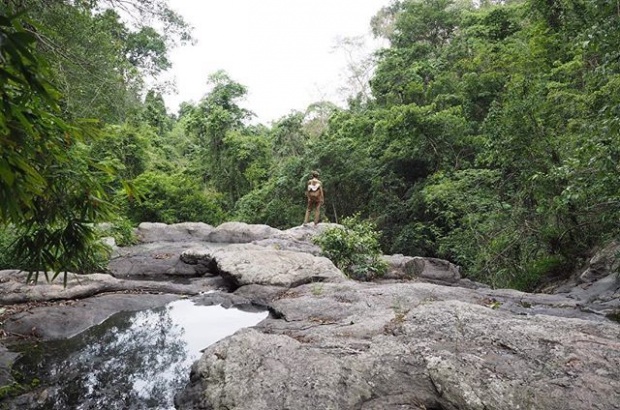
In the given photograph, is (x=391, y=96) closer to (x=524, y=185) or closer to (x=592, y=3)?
(x=524, y=185)

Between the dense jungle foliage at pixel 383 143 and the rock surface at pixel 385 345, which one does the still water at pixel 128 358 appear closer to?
the rock surface at pixel 385 345

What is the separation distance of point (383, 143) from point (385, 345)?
14007mm

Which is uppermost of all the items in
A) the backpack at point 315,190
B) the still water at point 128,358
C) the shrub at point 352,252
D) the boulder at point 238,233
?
the backpack at point 315,190


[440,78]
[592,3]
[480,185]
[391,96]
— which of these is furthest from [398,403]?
[391,96]

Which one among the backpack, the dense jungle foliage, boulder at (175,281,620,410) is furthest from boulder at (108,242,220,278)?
boulder at (175,281,620,410)

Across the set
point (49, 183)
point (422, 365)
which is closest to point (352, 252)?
point (422, 365)

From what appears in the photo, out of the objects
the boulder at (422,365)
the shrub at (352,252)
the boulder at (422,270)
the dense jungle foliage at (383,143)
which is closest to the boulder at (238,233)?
the dense jungle foliage at (383,143)

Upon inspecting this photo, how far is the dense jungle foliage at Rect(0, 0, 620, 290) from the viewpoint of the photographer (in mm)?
2949

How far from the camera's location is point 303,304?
20.6ft

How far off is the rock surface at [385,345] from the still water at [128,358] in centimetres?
31

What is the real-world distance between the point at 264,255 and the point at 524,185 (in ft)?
19.0

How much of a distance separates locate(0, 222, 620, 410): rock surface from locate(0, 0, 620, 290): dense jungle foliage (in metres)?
1.48

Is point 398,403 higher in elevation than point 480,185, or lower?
lower

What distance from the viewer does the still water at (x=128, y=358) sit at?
405cm
